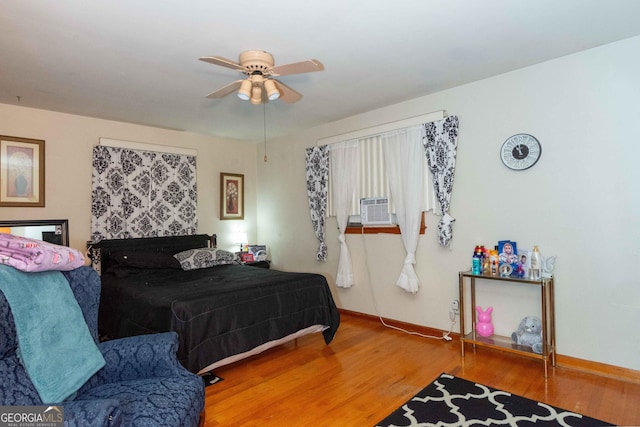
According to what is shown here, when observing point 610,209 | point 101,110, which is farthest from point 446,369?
point 101,110

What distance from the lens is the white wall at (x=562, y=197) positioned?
8.65 feet

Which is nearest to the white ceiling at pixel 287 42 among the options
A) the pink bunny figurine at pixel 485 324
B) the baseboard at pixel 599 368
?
the pink bunny figurine at pixel 485 324

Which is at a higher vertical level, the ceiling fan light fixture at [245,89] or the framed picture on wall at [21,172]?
the ceiling fan light fixture at [245,89]

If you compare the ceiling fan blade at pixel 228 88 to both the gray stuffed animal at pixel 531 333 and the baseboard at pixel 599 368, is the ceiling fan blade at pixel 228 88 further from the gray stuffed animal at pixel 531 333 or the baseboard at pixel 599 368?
the baseboard at pixel 599 368

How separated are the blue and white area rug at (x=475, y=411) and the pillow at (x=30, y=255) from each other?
6.48ft

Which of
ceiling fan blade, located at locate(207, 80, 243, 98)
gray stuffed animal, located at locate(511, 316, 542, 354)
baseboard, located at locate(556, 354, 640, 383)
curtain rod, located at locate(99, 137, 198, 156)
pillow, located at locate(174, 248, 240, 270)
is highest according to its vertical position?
ceiling fan blade, located at locate(207, 80, 243, 98)

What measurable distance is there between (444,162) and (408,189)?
0.47 metres

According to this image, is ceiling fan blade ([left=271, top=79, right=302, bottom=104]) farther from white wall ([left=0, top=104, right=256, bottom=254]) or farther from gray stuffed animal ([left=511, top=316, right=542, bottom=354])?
gray stuffed animal ([left=511, top=316, right=542, bottom=354])

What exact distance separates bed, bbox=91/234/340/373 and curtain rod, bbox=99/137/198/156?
1.18m

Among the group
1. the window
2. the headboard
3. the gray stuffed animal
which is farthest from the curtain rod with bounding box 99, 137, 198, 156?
the gray stuffed animal

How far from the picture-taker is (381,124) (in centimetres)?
407

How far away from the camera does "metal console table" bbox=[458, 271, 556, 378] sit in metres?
2.72

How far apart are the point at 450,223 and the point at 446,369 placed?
1348 millimetres

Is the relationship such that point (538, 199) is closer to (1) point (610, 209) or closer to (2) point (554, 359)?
(1) point (610, 209)
